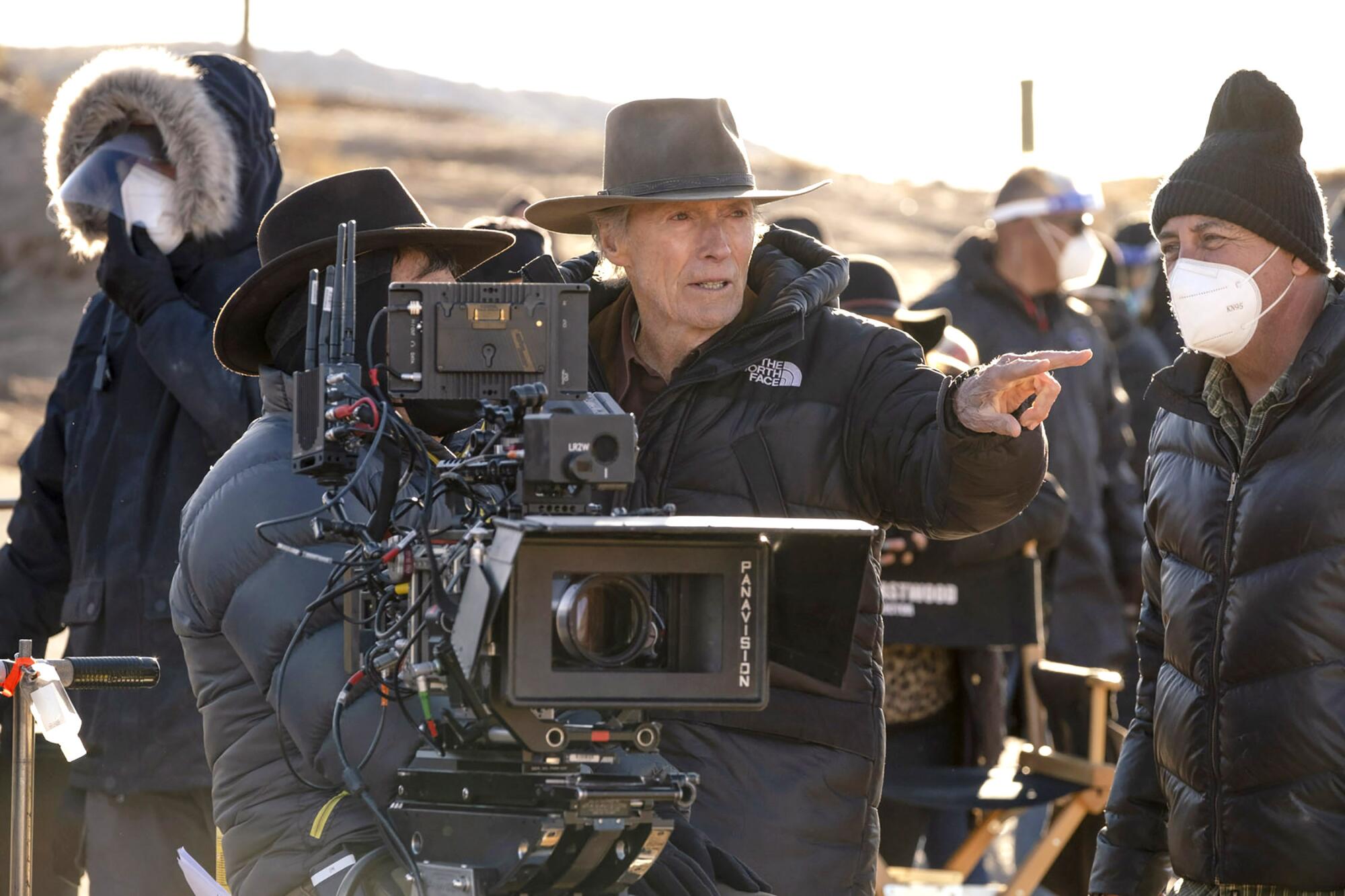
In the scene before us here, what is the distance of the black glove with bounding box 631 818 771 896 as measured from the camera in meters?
2.89

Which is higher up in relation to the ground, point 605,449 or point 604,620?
point 605,449

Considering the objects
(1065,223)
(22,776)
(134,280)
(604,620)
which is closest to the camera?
(604,620)

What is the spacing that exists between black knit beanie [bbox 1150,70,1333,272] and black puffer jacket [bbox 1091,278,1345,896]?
20cm

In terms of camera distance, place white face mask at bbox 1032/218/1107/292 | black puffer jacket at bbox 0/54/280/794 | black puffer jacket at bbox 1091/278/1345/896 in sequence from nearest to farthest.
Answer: black puffer jacket at bbox 1091/278/1345/896 < black puffer jacket at bbox 0/54/280/794 < white face mask at bbox 1032/218/1107/292

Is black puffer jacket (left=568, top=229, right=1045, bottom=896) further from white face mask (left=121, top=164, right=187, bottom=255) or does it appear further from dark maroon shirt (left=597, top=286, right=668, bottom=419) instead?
white face mask (left=121, top=164, right=187, bottom=255)

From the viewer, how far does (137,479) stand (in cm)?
520

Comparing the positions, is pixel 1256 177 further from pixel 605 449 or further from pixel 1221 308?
pixel 605 449

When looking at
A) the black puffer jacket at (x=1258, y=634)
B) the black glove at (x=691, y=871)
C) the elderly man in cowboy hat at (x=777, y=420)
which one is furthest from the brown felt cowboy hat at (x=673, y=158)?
the black glove at (x=691, y=871)

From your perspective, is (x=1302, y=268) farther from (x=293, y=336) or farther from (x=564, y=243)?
(x=564, y=243)

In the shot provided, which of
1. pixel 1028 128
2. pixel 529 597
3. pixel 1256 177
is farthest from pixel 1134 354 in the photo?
pixel 1028 128

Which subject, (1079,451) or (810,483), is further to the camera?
(1079,451)

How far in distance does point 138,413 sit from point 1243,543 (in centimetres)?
289

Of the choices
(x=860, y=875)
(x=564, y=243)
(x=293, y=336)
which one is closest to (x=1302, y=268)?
(x=860, y=875)

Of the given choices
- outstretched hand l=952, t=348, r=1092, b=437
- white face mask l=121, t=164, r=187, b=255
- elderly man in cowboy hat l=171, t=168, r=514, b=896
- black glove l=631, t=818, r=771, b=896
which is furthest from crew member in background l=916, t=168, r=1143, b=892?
black glove l=631, t=818, r=771, b=896
